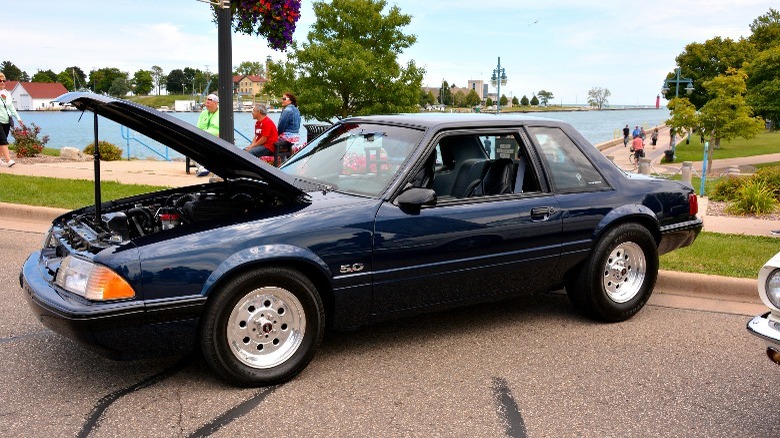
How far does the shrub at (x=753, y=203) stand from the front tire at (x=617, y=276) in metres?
7.31

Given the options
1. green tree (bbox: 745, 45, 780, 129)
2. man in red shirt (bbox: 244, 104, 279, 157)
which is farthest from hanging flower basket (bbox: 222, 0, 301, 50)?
green tree (bbox: 745, 45, 780, 129)

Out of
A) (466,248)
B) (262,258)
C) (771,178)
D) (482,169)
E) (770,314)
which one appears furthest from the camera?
(771,178)

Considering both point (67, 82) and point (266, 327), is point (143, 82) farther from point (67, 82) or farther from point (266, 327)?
point (266, 327)

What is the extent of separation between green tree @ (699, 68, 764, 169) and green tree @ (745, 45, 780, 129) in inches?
33.6

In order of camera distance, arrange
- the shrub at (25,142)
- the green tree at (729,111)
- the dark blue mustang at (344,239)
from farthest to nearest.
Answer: the green tree at (729,111)
the shrub at (25,142)
the dark blue mustang at (344,239)

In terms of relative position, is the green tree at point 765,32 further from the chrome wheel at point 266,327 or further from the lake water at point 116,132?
the chrome wheel at point 266,327

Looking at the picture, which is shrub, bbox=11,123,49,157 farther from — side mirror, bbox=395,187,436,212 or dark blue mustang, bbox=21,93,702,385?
side mirror, bbox=395,187,436,212

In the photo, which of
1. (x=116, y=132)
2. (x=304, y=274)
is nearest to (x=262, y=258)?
(x=304, y=274)

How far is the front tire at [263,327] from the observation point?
3811 mm

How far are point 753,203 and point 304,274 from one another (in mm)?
10053

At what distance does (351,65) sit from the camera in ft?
112

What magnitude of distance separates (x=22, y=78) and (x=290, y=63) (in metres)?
76.8

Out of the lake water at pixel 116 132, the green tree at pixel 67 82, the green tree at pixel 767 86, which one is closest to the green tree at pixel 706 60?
the lake water at pixel 116 132

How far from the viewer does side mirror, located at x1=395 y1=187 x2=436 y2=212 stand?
4258 millimetres
